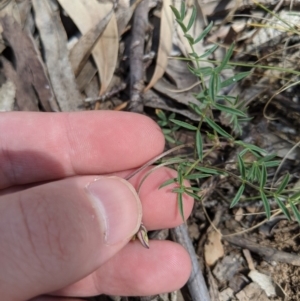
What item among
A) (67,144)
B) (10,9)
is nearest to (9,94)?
(10,9)

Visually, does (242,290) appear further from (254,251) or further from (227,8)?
(227,8)

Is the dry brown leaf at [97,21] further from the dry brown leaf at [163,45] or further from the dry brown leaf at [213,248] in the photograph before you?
the dry brown leaf at [213,248]

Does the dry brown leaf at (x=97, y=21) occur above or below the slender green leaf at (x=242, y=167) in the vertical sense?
above

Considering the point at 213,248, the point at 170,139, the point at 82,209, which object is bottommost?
the point at 213,248

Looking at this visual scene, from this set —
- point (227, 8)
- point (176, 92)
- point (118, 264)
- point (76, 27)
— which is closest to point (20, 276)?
point (118, 264)

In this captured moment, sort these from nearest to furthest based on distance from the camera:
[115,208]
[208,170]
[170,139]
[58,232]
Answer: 1. [58,232]
2. [115,208]
3. [208,170]
4. [170,139]

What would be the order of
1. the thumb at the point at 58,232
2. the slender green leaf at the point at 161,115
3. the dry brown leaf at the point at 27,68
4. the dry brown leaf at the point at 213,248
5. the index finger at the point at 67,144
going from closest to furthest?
the thumb at the point at 58,232
the index finger at the point at 67,144
the dry brown leaf at the point at 213,248
the slender green leaf at the point at 161,115
the dry brown leaf at the point at 27,68

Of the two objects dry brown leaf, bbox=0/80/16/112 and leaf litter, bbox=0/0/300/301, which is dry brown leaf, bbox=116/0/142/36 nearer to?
leaf litter, bbox=0/0/300/301

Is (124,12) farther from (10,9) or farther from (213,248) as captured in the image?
(213,248)

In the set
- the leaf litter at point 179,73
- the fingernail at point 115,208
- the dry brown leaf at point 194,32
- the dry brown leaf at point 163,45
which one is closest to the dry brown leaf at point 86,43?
the leaf litter at point 179,73
